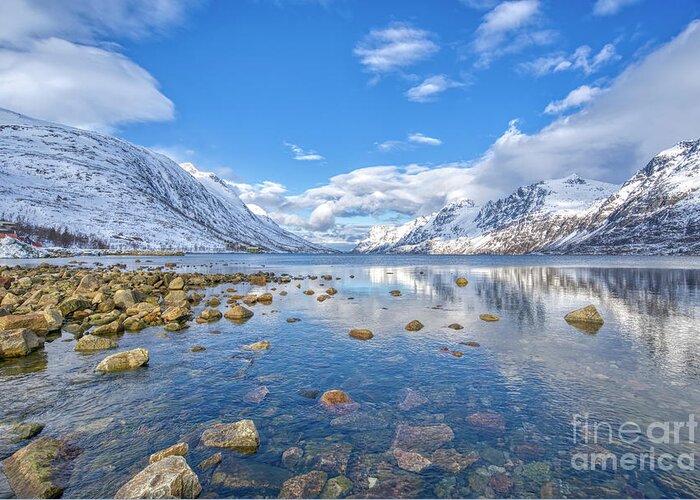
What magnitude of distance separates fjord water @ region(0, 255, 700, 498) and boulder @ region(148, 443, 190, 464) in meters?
0.32

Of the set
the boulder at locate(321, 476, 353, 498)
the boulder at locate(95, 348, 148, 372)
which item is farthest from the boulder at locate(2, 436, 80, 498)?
the boulder at locate(95, 348, 148, 372)

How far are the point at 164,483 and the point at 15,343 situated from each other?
1776cm

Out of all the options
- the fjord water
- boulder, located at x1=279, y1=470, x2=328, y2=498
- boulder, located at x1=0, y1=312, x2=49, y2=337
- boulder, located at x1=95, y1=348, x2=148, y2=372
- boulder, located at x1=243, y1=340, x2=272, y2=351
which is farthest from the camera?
boulder, located at x1=0, y1=312, x2=49, y2=337

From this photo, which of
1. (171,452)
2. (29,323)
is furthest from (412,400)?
(29,323)

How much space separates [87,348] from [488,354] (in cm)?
2255

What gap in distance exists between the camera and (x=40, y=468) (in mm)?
9578

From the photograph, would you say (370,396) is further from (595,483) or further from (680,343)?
(680,343)

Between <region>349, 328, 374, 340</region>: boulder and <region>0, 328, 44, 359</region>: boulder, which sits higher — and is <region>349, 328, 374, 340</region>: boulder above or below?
below

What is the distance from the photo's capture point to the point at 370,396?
15.0 m

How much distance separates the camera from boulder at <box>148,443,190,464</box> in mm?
10016

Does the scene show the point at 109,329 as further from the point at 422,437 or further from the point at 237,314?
the point at 422,437

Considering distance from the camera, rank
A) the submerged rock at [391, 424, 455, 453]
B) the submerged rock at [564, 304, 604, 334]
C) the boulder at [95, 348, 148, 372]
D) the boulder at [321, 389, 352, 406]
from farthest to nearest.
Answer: the submerged rock at [564, 304, 604, 334], the boulder at [95, 348, 148, 372], the boulder at [321, 389, 352, 406], the submerged rock at [391, 424, 455, 453]

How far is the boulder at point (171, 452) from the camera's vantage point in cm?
1002

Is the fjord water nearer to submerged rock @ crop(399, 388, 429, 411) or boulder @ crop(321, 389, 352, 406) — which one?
submerged rock @ crop(399, 388, 429, 411)
